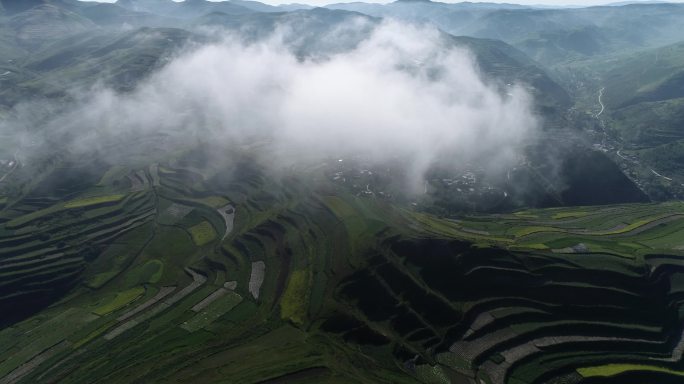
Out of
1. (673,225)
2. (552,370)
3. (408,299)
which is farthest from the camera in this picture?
(673,225)

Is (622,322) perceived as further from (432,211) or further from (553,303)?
(432,211)

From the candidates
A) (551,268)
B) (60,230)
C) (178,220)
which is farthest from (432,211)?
(60,230)

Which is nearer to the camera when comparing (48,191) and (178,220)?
(178,220)

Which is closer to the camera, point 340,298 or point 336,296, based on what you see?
point 340,298

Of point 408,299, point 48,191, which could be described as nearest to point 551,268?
point 408,299

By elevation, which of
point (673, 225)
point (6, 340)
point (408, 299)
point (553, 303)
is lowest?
point (6, 340)

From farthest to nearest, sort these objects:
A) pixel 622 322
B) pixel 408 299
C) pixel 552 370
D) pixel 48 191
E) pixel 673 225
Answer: pixel 48 191 → pixel 673 225 → pixel 408 299 → pixel 622 322 → pixel 552 370

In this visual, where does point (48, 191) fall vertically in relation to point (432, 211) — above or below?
below
